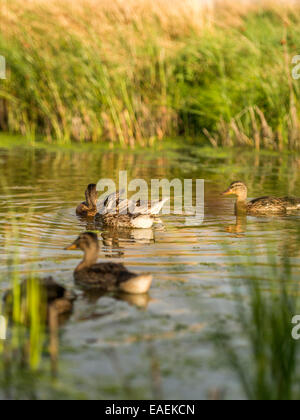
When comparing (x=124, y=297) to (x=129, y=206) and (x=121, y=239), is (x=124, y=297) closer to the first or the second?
(x=121, y=239)

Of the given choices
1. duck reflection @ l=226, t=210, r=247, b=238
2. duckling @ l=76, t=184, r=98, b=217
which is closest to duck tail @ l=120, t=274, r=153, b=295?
duck reflection @ l=226, t=210, r=247, b=238

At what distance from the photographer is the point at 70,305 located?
6234 mm

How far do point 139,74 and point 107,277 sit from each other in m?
13.1

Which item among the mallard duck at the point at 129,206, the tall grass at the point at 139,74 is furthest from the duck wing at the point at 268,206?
the tall grass at the point at 139,74

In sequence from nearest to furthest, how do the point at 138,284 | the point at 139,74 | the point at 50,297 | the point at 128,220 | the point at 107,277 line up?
the point at 50,297, the point at 138,284, the point at 107,277, the point at 128,220, the point at 139,74

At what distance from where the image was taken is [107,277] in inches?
269

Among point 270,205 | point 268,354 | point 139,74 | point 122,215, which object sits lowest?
point 268,354

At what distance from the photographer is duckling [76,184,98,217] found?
35.8 feet

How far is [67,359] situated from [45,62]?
1449 cm

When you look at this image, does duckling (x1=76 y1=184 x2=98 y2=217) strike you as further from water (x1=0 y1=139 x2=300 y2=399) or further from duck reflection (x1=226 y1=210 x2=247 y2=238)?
duck reflection (x1=226 y1=210 x2=247 y2=238)

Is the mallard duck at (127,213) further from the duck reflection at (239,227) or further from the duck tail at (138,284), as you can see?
the duck tail at (138,284)

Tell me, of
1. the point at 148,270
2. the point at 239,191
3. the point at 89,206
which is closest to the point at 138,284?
the point at 148,270
